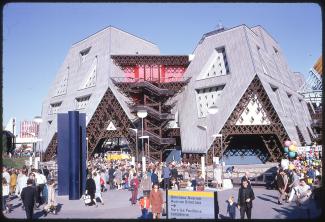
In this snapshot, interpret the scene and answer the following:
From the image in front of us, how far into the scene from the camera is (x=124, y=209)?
17531mm

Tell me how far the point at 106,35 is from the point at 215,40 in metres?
18.3

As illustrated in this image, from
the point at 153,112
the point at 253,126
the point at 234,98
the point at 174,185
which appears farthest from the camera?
the point at 153,112

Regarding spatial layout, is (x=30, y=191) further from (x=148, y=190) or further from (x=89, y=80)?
(x=89, y=80)

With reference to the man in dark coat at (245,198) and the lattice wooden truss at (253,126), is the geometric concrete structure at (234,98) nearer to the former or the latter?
the lattice wooden truss at (253,126)

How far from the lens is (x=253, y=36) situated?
1987 inches

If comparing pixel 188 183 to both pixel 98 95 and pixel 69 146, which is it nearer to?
pixel 69 146

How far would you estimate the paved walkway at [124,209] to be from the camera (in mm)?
15284

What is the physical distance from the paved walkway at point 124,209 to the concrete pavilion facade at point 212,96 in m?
19.9

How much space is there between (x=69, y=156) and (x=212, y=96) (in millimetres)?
30311

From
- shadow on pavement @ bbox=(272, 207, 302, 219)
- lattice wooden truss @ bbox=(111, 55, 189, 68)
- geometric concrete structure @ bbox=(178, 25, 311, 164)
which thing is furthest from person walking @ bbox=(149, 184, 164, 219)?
lattice wooden truss @ bbox=(111, 55, 189, 68)

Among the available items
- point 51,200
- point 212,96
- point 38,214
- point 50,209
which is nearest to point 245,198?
point 51,200

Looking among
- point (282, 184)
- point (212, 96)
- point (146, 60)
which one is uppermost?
point (146, 60)

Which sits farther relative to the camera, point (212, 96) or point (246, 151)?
point (246, 151)

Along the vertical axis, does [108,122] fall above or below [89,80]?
below
